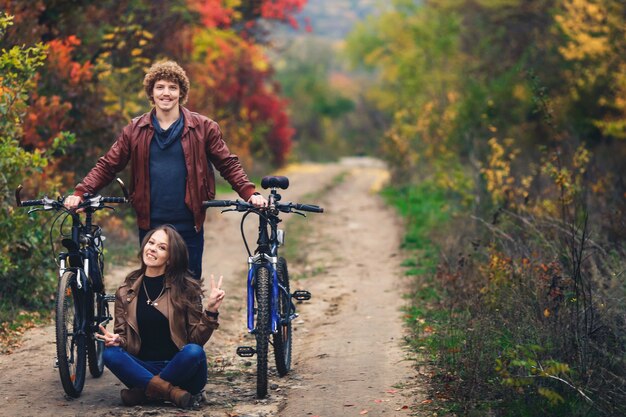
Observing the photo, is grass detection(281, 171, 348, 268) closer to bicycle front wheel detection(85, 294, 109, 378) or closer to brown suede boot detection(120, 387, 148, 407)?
bicycle front wheel detection(85, 294, 109, 378)

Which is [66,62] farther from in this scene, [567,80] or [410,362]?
[567,80]

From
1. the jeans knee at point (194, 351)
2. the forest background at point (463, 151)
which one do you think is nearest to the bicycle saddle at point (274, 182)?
the jeans knee at point (194, 351)

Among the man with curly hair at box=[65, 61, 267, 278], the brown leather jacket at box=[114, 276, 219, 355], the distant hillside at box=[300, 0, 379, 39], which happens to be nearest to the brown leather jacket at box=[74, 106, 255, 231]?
the man with curly hair at box=[65, 61, 267, 278]

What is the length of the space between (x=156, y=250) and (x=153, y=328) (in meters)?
0.52

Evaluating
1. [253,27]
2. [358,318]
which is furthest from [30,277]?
[253,27]

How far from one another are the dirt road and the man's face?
1.97 metres

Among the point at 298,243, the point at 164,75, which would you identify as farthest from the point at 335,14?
the point at 164,75

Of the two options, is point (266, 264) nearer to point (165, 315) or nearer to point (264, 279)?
point (264, 279)

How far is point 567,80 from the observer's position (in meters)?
20.3

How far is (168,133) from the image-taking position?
660cm

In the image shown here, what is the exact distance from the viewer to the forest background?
6.58 metres

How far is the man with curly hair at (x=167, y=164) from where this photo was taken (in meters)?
6.56

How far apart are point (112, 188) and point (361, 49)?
148 ft

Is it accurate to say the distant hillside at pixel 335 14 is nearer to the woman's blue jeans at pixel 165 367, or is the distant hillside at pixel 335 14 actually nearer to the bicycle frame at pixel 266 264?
Answer: the bicycle frame at pixel 266 264
